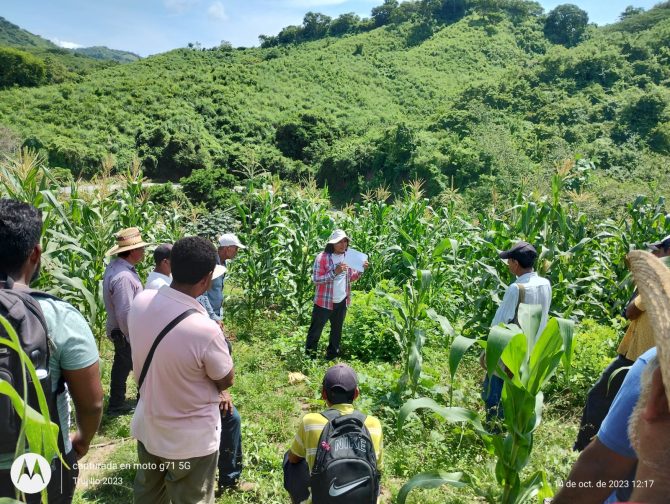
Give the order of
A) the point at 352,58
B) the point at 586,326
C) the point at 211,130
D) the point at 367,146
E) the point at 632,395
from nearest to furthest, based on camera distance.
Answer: the point at 632,395, the point at 586,326, the point at 367,146, the point at 211,130, the point at 352,58

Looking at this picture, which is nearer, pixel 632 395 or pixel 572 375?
pixel 632 395

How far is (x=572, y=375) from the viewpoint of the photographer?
176 inches

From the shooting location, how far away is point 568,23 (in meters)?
54.6

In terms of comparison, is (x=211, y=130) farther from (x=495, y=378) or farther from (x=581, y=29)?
(x=581, y=29)

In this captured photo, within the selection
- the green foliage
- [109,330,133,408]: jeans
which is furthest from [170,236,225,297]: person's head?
the green foliage

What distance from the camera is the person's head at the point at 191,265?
220 centimetres

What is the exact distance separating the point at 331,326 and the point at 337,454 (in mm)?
3360

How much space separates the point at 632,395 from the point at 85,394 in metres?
1.95

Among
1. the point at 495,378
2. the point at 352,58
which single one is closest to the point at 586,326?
the point at 495,378

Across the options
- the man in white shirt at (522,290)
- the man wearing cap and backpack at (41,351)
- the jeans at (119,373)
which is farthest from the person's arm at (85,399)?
the man in white shirt at (522,290)

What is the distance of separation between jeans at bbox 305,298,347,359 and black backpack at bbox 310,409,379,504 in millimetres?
3119

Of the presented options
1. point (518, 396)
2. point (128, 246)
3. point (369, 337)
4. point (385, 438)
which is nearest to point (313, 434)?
point (518, 396)

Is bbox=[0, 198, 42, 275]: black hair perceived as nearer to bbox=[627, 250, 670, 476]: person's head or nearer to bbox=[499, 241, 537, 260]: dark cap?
bbox=[627, 250, 670, 476]: person's head

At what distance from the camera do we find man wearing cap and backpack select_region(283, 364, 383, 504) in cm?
195
